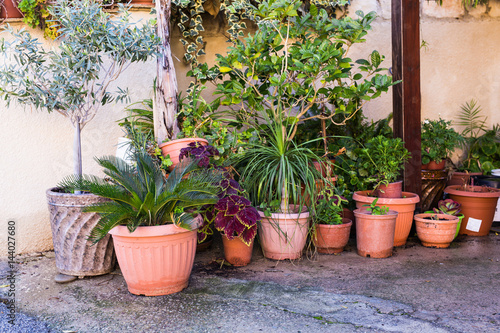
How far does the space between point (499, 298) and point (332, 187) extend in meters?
1.43

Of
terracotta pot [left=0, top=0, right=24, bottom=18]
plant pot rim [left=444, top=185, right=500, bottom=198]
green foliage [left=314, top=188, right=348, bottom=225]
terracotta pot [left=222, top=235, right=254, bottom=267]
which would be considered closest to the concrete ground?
terracotta pot [left=222, top=235, right=254, bottom=267]

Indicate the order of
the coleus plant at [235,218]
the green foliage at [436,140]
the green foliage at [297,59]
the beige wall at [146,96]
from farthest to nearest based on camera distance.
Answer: the green foliage at [436,140] → the beige wall at [146,96] → the green foliage at [297,59] → the coleus plant at [235,218]

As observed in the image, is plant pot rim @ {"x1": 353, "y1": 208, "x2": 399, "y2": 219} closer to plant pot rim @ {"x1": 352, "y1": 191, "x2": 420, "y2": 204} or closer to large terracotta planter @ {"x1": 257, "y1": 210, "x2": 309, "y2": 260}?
plant pot rim @ {"x1": 352, "y1": 191, "x2": 420, "y2": 204}

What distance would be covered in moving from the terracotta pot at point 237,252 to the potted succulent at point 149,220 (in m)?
0.53

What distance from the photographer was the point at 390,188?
12.4 ft

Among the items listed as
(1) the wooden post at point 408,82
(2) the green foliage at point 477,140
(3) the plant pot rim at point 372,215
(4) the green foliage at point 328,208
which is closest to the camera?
(3) the plant pot rim at point 372,215

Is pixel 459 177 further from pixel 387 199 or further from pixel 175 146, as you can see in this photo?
pixel 175 146

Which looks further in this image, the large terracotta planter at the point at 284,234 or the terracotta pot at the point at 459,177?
the terracotta pot at the point at 459,177

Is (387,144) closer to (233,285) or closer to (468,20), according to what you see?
(233,285)

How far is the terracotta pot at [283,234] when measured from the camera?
3379mm

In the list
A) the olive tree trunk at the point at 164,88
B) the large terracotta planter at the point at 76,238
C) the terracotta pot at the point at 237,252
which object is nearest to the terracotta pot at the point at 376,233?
the terracotta pot at the point at 237,252

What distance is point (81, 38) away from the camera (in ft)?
10.0

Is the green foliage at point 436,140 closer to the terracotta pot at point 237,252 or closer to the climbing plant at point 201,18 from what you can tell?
the climbing plant at point 201,18

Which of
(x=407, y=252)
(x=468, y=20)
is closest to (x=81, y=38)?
(x=407, y=252)
